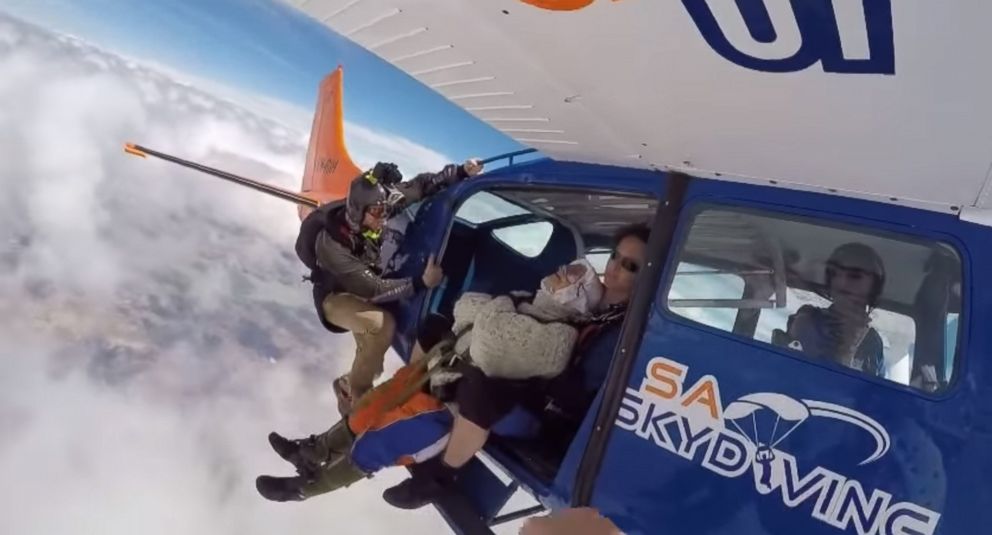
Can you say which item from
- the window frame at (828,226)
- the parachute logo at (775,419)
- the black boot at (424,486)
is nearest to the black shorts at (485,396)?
the black boot at (424,486)

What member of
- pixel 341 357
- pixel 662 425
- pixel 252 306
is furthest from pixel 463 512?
pixel 252 306

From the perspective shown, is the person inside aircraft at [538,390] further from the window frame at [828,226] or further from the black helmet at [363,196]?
the black helmet at [363,196]

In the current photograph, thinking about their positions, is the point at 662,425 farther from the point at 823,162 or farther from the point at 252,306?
the point at 252,306

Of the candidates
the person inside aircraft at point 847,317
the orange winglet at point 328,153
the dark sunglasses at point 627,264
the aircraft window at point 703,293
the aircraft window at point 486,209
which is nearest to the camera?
the person inside aircraft at point 847,317

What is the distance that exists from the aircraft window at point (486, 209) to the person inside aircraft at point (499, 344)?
3.97 ft

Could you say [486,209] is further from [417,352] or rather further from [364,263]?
[417,352]

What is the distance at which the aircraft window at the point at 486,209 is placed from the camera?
158 inches

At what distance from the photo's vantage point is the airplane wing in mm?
1206

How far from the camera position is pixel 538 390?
2711mm

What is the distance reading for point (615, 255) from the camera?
9.06 feet

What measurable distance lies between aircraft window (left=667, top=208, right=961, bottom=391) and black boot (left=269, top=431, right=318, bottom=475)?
1858 mm

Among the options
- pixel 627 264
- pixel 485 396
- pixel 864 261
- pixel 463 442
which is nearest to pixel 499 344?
pixel 485 396

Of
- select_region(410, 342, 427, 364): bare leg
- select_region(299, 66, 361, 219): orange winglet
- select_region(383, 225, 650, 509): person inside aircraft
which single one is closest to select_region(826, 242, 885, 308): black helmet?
select_region(383, 225, 650, 509): person inside aircraft

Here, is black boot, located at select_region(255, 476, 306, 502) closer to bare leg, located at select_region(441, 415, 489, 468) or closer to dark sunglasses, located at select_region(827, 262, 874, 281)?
bare leg, located at select_region(441, 415, 489, 468)
